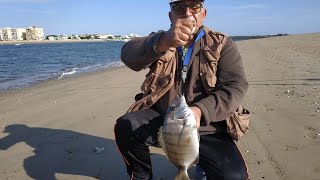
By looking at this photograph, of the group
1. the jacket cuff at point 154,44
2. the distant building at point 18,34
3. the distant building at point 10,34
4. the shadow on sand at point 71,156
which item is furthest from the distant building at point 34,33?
the jacket cuff at point 154,44

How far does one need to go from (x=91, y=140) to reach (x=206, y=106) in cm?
324

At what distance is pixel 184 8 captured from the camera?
11.2 ft

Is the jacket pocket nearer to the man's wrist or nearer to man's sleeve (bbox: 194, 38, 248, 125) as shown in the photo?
man's sleeve (bbox: 194, 38, 248, 125)

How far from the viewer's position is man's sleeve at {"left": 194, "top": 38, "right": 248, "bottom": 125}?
347 centimetres

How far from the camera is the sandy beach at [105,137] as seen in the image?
4699mm

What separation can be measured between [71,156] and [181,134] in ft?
9.81

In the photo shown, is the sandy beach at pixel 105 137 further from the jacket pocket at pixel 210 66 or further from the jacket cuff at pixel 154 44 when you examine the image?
the jacket cuff at pixel 154 44

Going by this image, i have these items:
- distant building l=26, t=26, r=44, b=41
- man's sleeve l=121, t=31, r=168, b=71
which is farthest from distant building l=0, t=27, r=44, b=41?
man's sleeve l=121, t=31, r=168, b=71

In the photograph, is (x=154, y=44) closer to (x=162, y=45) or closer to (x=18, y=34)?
(x=162, y=45)

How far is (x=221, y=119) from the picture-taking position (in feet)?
11.7

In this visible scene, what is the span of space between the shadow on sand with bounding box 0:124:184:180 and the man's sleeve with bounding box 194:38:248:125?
4.80ft

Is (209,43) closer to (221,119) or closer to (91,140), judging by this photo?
(221,119)

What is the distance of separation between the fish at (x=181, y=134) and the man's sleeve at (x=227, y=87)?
1.72 ft

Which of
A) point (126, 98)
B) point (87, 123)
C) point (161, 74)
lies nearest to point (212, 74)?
point (161, 74)
